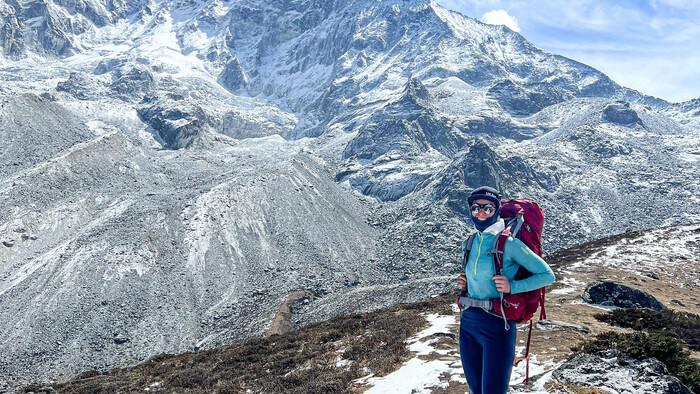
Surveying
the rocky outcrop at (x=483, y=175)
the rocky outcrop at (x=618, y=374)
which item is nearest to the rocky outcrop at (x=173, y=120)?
the rocky outcrop at (x=483, y=175)

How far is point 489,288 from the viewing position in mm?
6281

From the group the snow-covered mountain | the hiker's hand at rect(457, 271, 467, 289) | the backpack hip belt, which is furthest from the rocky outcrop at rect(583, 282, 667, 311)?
the snow-covered mountain

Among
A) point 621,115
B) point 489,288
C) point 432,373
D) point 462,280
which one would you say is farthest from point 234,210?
point 621,115

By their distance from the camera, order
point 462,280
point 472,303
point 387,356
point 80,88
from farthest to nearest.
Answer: point 80,88, point 387,356, point 462,280, point 472,303

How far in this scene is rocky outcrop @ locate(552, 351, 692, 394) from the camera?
796cm

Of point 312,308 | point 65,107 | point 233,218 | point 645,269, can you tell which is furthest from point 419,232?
point 65,107

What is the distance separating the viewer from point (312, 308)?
184ft

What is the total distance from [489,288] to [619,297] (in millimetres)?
17616

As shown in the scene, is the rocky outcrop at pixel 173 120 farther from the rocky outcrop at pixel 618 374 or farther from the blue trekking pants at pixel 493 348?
the blue trekking pants at pixel 493 348

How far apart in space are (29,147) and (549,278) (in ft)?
448

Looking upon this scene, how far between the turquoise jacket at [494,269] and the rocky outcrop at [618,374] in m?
4.28

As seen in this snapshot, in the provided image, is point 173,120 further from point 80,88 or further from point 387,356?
Result: point 387,356

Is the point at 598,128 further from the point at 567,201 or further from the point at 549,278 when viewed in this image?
the point at 549,278

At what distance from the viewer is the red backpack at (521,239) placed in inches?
238
